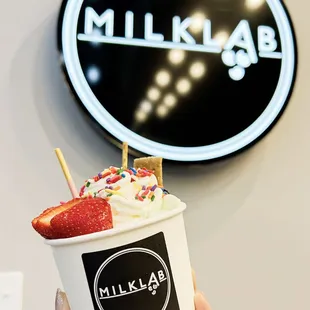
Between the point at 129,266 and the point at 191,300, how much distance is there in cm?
14

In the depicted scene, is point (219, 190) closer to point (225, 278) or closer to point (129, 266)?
point (225, 278)

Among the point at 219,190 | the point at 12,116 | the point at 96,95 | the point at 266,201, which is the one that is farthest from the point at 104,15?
the point at 266,201

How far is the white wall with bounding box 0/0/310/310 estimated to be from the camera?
3.89 ft

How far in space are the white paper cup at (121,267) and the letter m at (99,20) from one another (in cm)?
66

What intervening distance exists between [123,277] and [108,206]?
107 millimetres

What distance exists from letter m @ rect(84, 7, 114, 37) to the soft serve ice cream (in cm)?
53

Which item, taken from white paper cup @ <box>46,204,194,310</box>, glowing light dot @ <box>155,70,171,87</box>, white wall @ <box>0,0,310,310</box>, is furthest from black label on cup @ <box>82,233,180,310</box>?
glowing light dot @ <box>155,70,171,87</box>

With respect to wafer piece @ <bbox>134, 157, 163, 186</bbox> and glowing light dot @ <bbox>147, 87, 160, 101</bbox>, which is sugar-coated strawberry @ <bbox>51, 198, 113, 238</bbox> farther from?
glowing light dot @ <bbox>147, 87, 160, 101</bbox>

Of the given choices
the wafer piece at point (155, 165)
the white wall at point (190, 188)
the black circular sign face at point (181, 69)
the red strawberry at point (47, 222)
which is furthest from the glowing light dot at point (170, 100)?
the red strawberry at point (47, 222)

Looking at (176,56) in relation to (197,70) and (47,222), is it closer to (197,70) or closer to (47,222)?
(197,70)

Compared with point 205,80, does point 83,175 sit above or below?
below

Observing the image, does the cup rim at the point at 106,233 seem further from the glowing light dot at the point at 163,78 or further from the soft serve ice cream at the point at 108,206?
the glowing light dot at the point at 163,78

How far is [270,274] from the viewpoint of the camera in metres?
1.30

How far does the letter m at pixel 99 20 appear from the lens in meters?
1.24
